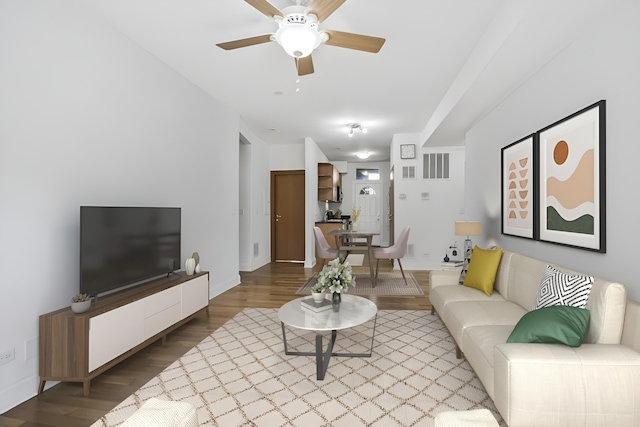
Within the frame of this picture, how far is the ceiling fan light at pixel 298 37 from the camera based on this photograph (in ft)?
7.30

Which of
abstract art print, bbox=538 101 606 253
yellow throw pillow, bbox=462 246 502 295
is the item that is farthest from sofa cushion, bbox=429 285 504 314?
abstract art print, bbox=538 101 606 253

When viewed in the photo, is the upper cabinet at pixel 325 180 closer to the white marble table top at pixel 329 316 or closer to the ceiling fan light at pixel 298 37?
the white marble table top at pixel 329 316

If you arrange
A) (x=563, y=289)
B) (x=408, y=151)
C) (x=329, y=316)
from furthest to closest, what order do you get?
1. (x=408, y=151)
2. (x=329, y=316)
3. (x=563, y=289)

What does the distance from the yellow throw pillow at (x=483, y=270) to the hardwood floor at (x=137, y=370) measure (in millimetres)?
993

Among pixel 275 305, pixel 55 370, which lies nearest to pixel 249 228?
pixel 275 305

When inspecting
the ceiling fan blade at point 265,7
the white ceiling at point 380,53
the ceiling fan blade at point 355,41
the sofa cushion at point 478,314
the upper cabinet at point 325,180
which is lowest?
the sofa cushion at point 478,314

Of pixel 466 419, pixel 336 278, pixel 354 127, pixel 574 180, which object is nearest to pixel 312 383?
pixel 336 278

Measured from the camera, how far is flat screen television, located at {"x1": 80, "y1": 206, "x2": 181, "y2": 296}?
7.68ft

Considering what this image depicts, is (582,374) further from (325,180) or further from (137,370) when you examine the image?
(325,180)

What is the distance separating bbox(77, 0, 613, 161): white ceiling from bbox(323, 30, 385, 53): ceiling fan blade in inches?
10.9

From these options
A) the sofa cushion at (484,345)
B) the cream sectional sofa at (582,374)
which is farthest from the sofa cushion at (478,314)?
the cream sectional sofa at (582,374)

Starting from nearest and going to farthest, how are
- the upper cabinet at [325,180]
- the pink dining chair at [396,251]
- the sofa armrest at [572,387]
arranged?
the sofa armrest at [572,387] < the pink dining chair at [396,251] < the upper cabinet at [325,180]

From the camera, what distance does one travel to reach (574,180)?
2.29 m

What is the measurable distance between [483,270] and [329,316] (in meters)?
1.58
